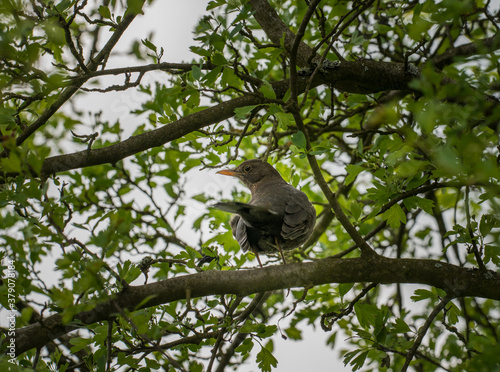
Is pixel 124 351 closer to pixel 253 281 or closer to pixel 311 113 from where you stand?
pixel 253 281

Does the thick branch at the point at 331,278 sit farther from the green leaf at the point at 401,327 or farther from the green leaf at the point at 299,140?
the green leaf at the point at 299,140

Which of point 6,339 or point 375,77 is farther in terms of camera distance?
point 375,77

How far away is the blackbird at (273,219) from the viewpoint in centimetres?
398

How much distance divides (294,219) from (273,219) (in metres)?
0.19

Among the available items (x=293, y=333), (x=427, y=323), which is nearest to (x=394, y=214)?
(x=427, y=323)

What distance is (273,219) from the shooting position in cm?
412

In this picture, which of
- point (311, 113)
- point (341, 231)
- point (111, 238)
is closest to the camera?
point (111, 238)

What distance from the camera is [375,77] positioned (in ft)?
12.9

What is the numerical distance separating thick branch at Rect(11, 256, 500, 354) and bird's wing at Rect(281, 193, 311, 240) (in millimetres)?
682

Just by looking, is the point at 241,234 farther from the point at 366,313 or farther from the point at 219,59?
the point at 219,59

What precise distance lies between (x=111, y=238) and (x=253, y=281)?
137cm

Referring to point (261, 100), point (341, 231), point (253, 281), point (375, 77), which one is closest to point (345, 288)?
point (253, 281)

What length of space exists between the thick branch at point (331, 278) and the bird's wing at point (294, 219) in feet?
2.24

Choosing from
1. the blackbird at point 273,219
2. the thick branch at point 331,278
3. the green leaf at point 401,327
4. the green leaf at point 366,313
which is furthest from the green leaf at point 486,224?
the blackbird at point 273,219
